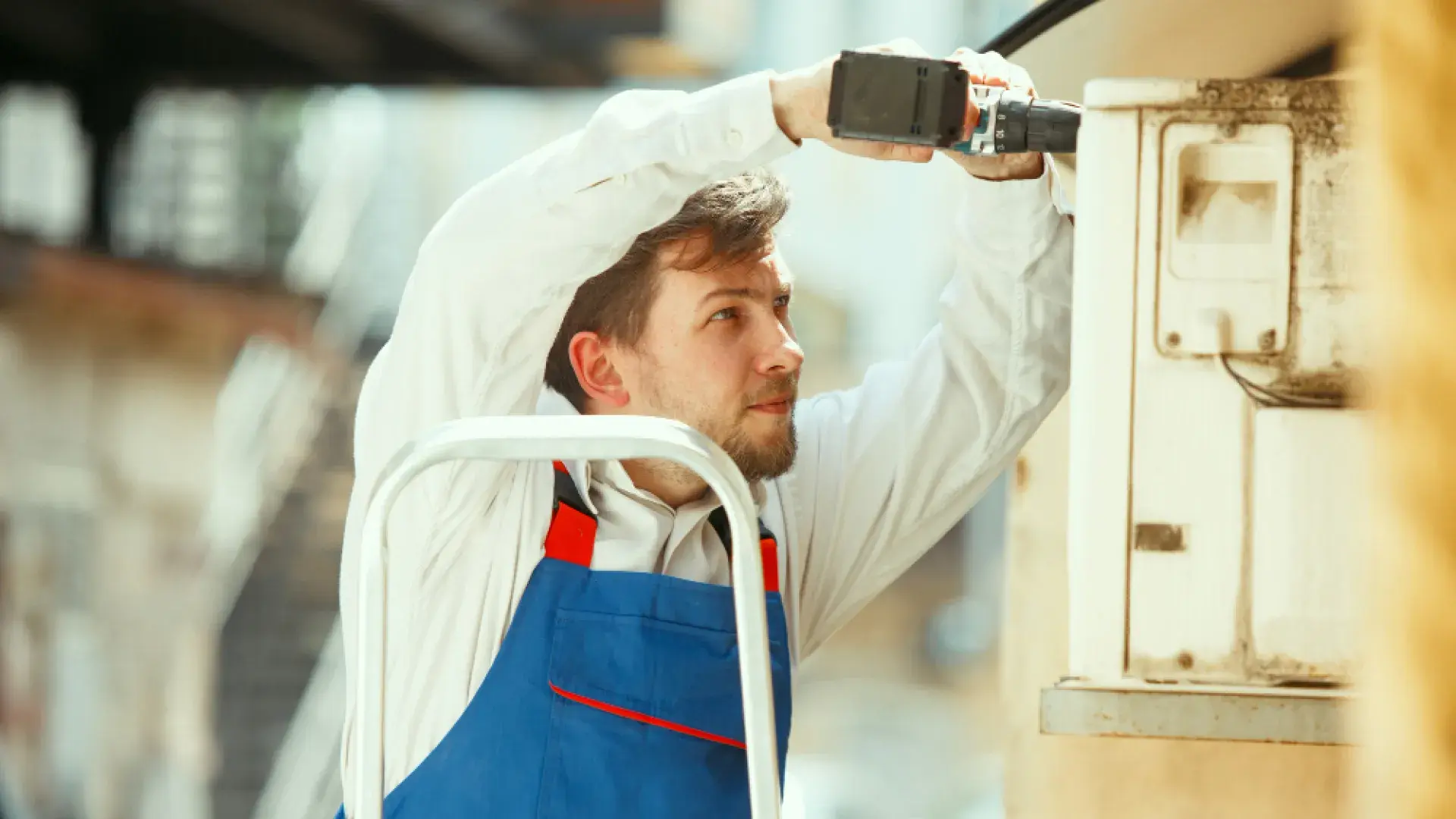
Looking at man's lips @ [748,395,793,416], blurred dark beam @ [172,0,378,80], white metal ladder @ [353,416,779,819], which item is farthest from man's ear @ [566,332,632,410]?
blurred dark beam @ [172,0,378,80]

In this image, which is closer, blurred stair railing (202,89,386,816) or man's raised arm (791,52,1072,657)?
man's raised arm (791,52,1072,657)

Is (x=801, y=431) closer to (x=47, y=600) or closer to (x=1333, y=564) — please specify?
(x=1333, y=564)

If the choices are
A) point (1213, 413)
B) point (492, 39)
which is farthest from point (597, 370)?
point (492, 39)

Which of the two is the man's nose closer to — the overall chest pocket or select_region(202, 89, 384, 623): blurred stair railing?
the overall chest pocket

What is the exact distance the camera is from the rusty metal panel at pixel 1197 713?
127 centimetres

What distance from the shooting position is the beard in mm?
1938

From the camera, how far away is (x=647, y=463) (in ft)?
6.55

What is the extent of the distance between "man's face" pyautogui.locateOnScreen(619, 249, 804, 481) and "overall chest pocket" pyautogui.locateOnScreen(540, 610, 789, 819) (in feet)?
0.82

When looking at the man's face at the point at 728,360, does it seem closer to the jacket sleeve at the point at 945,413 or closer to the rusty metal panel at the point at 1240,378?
the jacket sleeve at the point at 945,413

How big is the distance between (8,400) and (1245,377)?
704 centimetres

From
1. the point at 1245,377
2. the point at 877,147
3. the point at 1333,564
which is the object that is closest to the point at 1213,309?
the point at 1245,377

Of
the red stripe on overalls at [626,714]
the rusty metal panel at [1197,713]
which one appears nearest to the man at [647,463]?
the red stripe on overalls at [626,714]

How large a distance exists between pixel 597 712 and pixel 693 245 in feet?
1.98

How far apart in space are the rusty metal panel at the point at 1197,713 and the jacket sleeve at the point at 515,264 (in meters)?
0.61
